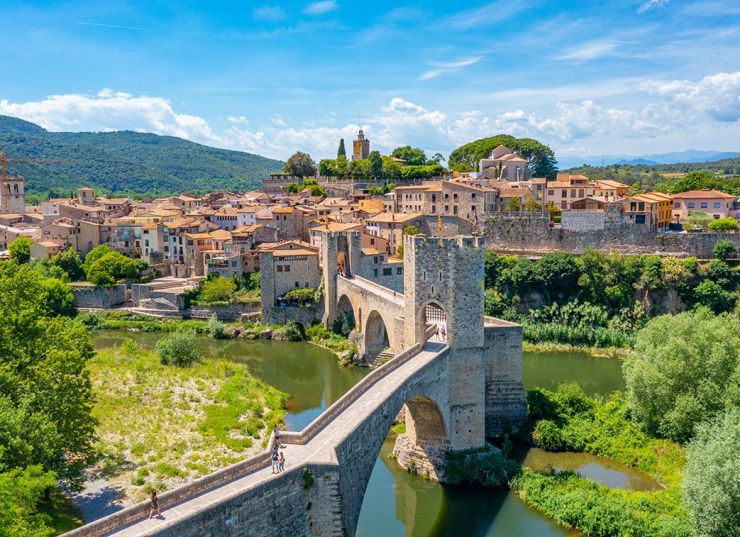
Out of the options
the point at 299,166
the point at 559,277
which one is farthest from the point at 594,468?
the point at 299,166

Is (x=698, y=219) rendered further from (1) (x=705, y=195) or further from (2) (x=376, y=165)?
(2) (x=376, y=165)

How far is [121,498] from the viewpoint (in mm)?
17422

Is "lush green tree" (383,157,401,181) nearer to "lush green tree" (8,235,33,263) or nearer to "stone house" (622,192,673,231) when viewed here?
"stone house" (622,192,673,231)

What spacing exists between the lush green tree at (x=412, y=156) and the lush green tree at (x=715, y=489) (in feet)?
218

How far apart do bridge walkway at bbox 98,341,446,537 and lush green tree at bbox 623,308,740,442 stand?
7602 millimetres

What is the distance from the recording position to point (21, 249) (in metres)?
53.4

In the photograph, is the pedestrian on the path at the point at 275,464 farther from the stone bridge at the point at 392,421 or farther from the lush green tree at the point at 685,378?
the lush green tree at the point at 685,378

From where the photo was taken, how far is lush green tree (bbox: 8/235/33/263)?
175 feet

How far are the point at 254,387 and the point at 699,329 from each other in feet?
58.7

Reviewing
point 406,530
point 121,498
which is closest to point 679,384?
point 406,530

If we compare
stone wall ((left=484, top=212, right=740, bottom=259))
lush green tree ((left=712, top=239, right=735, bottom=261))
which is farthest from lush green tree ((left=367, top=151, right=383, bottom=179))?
lush green tree ((left=712, top=239, right=735, bottom=261))

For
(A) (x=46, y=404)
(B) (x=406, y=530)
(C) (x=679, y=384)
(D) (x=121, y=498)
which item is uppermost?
(A) (x=46, y=404)

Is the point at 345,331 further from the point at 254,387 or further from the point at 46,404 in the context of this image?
the point at 46,404

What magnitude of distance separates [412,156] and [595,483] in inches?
2587
